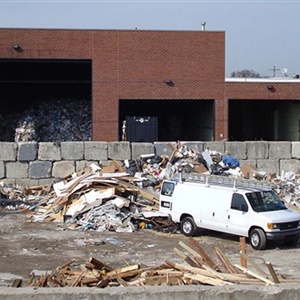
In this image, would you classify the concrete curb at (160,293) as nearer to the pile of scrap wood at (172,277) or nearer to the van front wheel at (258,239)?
the pile of scrap wood at (172,277)

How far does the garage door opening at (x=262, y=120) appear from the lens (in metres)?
52.5

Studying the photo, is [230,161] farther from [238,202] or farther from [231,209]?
[238,202]

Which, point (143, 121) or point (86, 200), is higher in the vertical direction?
point (143, 121)

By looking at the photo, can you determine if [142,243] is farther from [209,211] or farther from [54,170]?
[54,170]

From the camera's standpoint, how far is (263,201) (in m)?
19.7

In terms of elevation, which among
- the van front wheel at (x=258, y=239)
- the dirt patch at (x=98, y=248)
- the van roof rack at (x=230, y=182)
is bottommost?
the dirt patch at (x=98, y=248)

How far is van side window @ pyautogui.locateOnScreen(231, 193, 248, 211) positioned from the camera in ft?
64.2

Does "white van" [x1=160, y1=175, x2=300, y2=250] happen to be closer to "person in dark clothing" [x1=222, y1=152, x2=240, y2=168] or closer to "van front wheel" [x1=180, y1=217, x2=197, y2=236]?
"van front wheel" [x1=180, y1=217, x2=197, y2=236]

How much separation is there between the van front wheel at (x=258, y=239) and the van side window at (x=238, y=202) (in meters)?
0.77

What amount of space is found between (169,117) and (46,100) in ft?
35.2

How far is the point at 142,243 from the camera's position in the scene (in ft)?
66.4

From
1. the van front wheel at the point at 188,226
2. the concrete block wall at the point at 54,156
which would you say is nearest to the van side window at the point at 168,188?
the van front wheel at the point at 188,226

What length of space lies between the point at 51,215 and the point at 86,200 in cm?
149

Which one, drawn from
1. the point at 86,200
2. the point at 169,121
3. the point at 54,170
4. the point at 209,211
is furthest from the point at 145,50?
the point at 209,211
